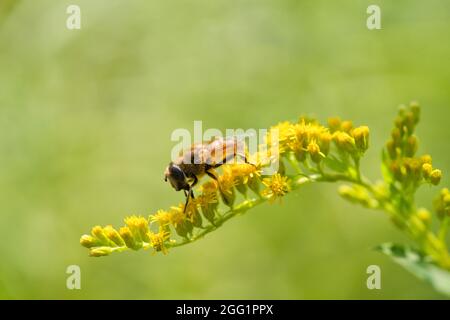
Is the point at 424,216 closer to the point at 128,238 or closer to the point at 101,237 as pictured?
the point at 128,238

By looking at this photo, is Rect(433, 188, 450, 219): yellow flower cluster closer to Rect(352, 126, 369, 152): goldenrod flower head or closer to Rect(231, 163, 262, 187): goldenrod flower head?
Rect(352, 126, 369, 152): goldenrod flower head

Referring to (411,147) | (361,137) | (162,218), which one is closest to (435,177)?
(411,147)

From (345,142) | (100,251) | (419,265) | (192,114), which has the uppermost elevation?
(192,114)

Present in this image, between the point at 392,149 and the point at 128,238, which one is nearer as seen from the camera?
the point at 392,149

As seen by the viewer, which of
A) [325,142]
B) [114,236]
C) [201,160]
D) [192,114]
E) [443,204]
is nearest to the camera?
[443,204]

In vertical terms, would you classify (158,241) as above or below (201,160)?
below

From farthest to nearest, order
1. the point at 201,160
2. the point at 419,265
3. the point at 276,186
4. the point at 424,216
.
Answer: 1. the point at 201,160
2. the point at 276,186
3. the point at 424,216
4. the point at 419,265

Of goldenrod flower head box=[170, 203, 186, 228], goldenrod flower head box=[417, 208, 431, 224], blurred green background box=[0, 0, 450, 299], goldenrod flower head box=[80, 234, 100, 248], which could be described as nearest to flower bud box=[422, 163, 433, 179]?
goldenrod flower head box=[417, 208, 431, 224]
